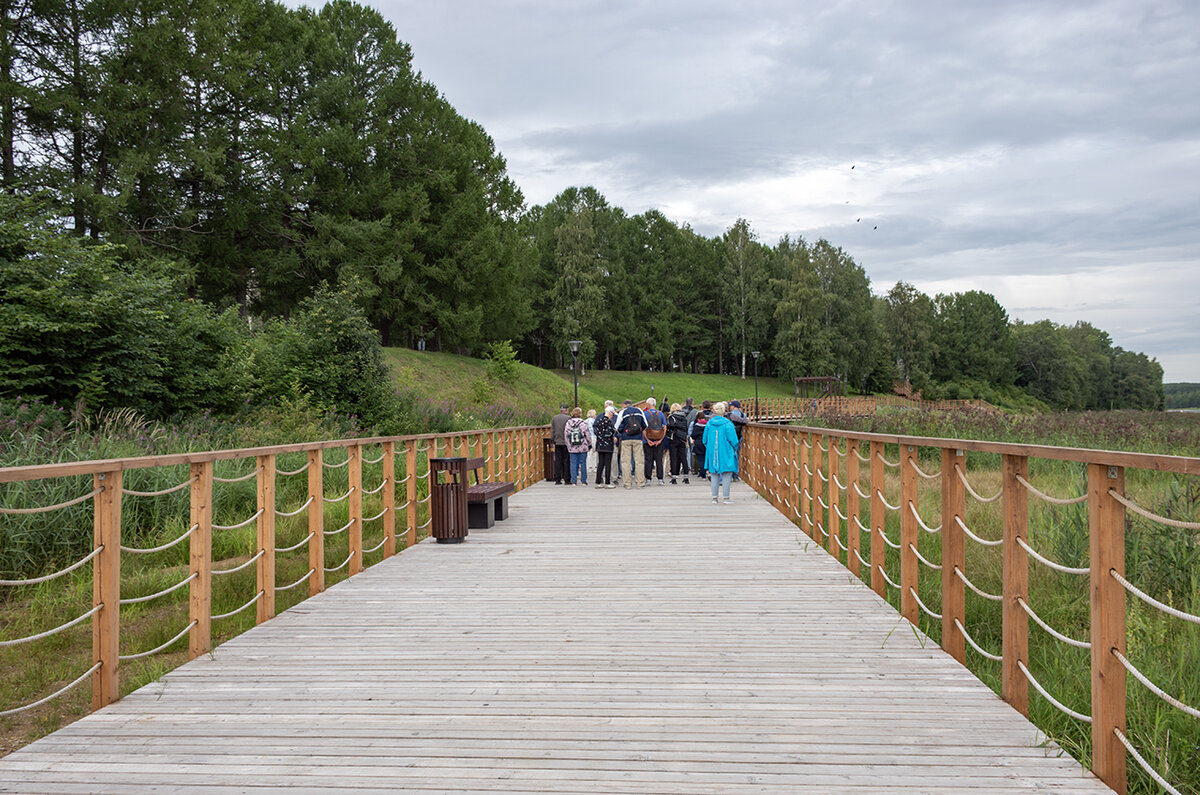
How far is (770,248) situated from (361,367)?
250 ft

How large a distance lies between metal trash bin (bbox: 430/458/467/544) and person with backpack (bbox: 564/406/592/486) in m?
8.00

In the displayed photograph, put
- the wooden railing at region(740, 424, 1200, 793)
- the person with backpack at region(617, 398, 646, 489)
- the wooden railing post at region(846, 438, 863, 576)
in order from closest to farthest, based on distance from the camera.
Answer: the wooden railing at region(740, 424, 1200, 793)
the wooden railing post at region(846, 438, 863, 576)
the person with backpack at region(617, 398, 646, 489)

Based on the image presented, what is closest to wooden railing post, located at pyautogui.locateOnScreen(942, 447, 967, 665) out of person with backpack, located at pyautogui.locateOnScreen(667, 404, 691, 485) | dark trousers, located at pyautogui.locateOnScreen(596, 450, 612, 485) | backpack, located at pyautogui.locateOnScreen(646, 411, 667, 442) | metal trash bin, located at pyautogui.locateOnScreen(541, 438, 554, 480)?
backpack, located at pyautogui.locateOnScreen(646, 411, 667, 442)

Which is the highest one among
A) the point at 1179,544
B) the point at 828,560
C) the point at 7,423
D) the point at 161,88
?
the point at 161,88

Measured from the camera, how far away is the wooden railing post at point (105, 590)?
3.93 metres

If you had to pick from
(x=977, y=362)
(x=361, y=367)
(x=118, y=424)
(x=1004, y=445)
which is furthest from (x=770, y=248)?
A: (x=1004, y=445)

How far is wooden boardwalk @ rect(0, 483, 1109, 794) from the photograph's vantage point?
3.08 m

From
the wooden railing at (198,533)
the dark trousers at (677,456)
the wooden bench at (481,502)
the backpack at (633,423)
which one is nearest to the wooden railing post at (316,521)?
the wooden railing at (198,533)

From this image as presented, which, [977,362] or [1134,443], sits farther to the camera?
[977,362]

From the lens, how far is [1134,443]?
16.5 meters

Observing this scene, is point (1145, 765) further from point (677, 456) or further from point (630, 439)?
point (677, 456)

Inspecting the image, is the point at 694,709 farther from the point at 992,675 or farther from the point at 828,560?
the point at 828,560

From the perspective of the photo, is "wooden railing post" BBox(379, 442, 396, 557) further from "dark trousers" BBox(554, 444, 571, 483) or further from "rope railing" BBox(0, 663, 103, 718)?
"dark trousers" BBox(554, 444, 571, 483)

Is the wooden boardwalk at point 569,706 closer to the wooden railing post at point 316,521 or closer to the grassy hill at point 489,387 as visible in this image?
the wooden railing post at point 316,521
